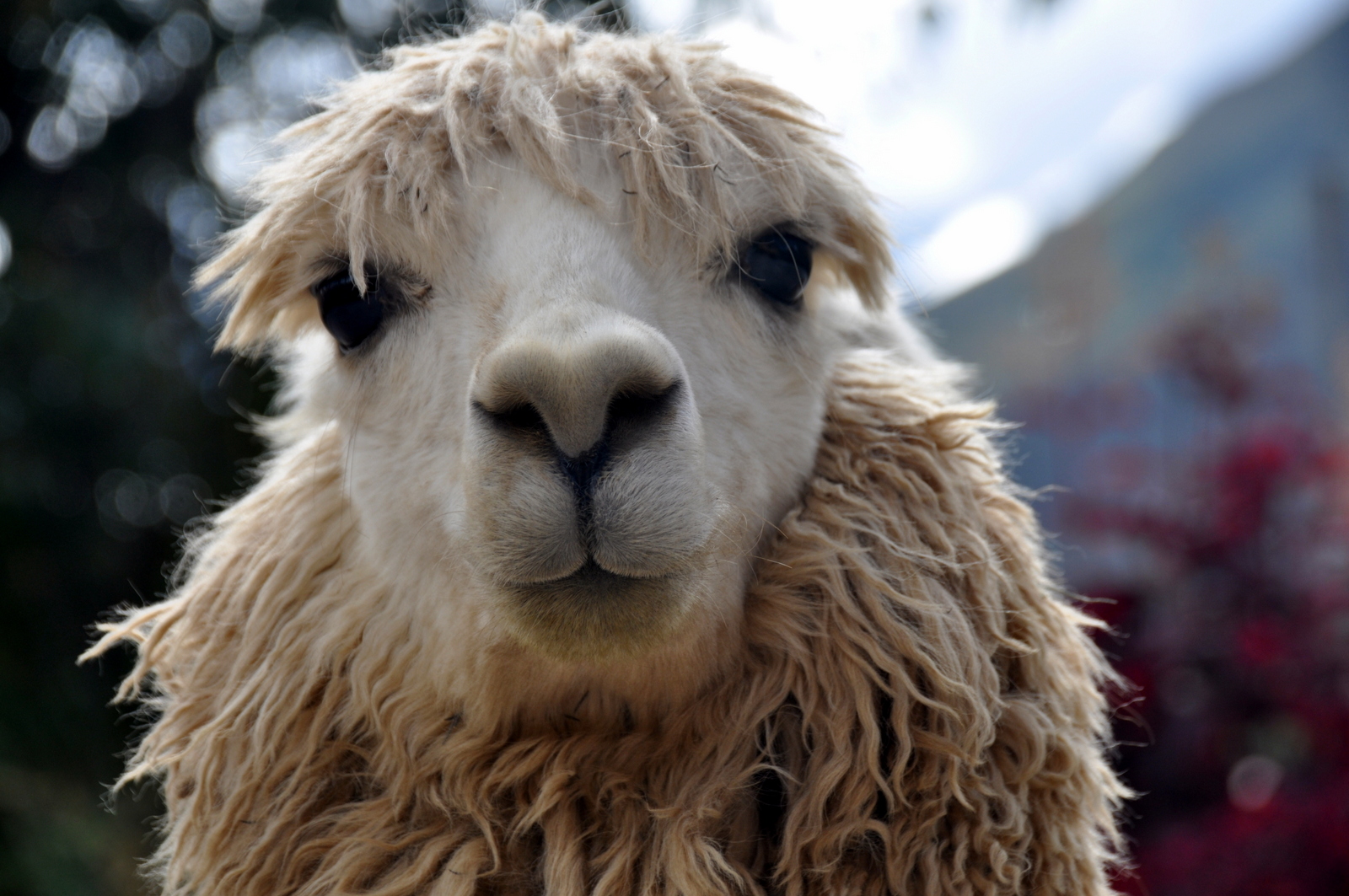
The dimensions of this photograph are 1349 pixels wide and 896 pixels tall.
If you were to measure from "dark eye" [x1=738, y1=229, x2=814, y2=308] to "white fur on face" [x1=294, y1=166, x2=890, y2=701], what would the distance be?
0.10 ft

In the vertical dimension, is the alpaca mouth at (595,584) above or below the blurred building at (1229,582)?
above

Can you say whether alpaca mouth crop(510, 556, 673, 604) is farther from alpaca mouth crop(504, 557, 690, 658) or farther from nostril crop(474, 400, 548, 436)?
nostril crop(474, 400, 548, 436)

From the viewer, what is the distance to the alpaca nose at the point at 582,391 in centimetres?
129

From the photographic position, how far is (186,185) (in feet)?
17.2

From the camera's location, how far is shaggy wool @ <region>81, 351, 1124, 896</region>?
154cm

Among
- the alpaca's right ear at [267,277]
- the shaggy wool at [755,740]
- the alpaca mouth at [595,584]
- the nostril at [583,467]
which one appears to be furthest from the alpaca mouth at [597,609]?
the alpaca's right ear at [267,277]

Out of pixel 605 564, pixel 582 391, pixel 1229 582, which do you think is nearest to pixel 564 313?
pixel 582 391

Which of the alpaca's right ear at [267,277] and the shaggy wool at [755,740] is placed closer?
the shaggy wool at [755,740]

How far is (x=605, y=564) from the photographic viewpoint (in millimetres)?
1360

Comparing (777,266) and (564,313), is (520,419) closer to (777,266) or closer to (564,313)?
(564,313)

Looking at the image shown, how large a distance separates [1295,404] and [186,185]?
5374 mm

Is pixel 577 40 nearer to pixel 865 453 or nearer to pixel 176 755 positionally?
pixel 865 453

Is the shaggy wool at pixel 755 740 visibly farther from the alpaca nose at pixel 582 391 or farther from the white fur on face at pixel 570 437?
the alpaca nose at pixel 582 391

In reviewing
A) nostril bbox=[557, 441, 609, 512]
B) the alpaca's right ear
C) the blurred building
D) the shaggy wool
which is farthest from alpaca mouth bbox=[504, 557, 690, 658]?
the blurred building
